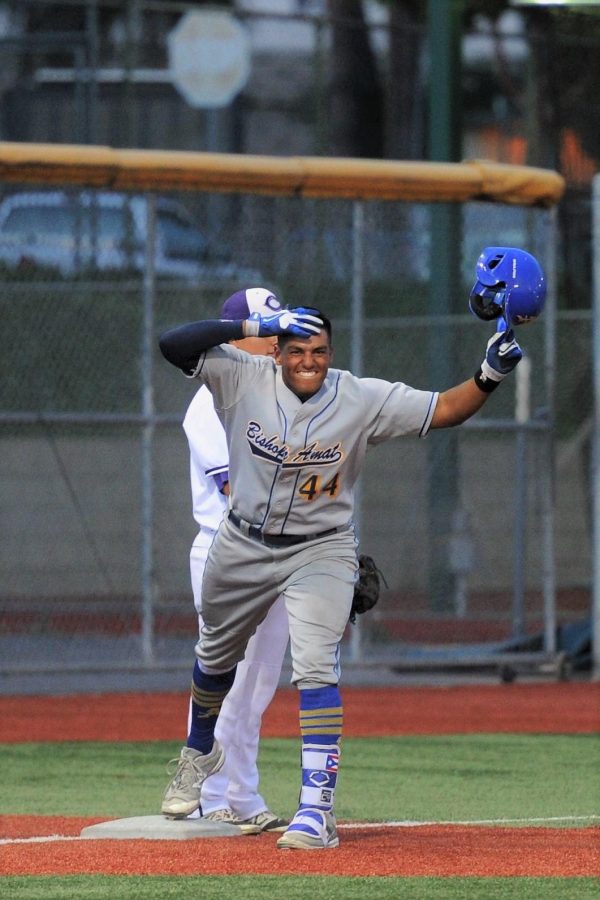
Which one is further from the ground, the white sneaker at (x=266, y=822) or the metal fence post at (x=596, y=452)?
the metal fence post at (x=596, y=452)

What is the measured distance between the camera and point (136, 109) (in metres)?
17.8

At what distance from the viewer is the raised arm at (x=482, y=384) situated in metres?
5.68

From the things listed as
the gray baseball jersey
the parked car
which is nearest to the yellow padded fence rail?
the parked car

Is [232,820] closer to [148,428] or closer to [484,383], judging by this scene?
[484,383]

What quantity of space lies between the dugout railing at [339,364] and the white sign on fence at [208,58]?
13.2 feet

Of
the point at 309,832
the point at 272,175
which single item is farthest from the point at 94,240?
the point at 309,832

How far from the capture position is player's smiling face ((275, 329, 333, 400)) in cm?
571

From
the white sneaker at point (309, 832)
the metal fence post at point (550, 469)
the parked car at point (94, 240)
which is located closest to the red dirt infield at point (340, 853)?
the white sneaker at point (309, 832)

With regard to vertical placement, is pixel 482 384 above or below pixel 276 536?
above

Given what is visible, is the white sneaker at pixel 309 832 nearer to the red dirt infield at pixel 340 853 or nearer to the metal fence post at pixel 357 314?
the red dirt infield at pixel 340 853

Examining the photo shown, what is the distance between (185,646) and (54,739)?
7.13 feet

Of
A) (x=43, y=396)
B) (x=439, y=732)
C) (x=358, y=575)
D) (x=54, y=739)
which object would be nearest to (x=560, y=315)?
(x=43, y=396)

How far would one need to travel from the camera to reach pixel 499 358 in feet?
18.6

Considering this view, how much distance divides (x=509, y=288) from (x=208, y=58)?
13.0 metres
